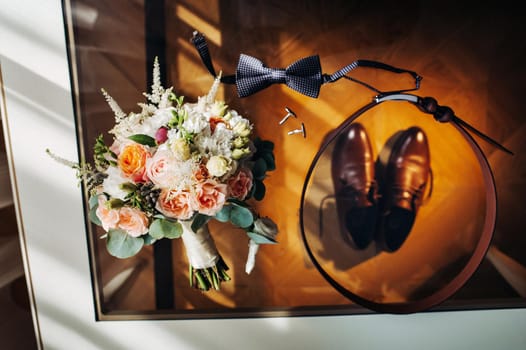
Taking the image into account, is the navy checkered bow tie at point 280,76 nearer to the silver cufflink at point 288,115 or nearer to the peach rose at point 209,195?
the silver cufflink at point 288,115

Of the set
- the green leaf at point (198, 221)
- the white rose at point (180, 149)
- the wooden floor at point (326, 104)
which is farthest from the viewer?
the wooden floor at point (326, 104)

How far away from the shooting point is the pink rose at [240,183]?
731 mm

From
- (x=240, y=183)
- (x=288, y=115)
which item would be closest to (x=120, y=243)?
(x=240, y=183)

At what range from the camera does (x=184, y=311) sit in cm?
100

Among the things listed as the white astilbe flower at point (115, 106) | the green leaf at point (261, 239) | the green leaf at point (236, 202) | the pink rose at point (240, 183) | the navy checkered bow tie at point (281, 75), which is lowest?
the green leaf at point (261, 239)

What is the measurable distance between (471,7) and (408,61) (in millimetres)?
212

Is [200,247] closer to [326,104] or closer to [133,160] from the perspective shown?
[133,160]

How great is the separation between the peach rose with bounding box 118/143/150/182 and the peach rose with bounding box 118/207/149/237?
75mm

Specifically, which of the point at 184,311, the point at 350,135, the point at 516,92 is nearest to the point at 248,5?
the point at 350,135

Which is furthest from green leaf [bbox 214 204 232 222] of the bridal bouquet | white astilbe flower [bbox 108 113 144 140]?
white astilbe flower [bbox 108 113 144 140]

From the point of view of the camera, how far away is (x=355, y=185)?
969mm

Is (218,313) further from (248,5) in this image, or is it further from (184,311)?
(248,5)

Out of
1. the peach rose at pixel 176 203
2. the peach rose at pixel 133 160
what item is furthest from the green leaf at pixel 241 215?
the peach rose at pixel 133 160

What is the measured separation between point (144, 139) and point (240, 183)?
0.22 m
